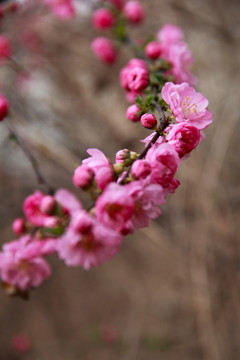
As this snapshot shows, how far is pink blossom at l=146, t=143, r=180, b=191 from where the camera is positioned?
0.60 meters

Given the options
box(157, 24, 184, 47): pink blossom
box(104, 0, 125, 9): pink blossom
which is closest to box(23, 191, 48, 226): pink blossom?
box(157, 24, 184, 47): pink blossom

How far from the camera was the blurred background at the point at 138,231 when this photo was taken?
210 cm

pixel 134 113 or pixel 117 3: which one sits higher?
pixel 117 3

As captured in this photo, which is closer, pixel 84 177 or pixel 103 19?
pixel 84 177

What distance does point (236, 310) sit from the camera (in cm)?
208

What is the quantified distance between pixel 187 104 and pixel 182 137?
0.11 m

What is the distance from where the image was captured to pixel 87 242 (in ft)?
2.28

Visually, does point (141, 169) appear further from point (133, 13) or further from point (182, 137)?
point (133, 13)

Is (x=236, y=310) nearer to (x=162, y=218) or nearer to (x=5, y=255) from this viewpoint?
(x=162, y=218)

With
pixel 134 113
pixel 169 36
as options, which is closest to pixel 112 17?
pixel 169 36

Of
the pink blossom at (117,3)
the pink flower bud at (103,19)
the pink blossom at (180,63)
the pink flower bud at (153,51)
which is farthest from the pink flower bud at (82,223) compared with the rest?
the pink blossom at (117,3)

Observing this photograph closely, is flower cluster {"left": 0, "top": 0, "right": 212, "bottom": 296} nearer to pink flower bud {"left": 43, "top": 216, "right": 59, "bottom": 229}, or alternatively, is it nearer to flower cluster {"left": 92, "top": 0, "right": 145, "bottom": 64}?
pink flower bud {"left": 43, "top": 216, "right": 59, "bottom": 229}

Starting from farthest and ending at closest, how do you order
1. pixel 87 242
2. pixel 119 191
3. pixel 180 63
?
pixel 180 63
pixel 87 242
pixel 119 191

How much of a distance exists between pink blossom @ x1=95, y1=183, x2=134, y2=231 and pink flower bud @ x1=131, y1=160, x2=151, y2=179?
4 centimetres
